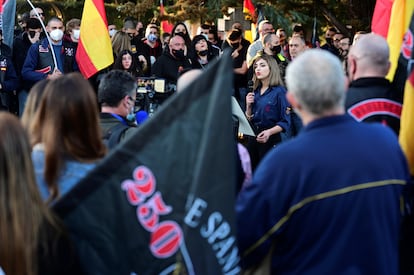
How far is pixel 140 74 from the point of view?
10.8 m

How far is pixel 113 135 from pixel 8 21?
23.4ft

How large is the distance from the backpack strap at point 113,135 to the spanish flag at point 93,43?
4.86 meters

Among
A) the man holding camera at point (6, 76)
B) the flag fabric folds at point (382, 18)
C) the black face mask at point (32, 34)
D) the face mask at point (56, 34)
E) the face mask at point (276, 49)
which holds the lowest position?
the man holding camera at point (6, 76)

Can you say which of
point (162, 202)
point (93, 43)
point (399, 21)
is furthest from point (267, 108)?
point (162, 202)

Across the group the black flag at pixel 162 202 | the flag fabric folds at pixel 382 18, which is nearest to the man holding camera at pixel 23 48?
the flag fabric folds at pixel 382 18

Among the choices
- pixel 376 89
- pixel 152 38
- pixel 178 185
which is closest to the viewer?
pixel 178 185

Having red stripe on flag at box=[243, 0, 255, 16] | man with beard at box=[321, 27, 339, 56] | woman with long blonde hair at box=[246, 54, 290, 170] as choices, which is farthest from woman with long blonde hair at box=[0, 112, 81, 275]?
red stripe on flag at box=[243, 0, 255, 16]

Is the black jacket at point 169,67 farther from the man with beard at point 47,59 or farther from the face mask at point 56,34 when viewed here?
the face mask at point 56,34

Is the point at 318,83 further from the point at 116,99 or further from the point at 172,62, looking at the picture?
the point at 172,62

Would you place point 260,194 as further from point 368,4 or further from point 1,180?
point 368,4

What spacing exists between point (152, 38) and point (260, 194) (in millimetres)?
11270

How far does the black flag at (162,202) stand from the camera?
118 inches

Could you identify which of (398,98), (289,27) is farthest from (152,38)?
(398,98)

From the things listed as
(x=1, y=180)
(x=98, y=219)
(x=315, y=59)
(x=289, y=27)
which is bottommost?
(x=289, y=27)
